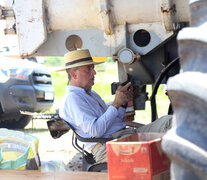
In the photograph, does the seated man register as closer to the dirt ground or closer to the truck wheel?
the dirt ground

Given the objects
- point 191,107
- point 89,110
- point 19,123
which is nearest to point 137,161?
point 191,107

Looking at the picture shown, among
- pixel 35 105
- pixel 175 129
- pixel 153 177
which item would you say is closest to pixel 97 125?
pixel 153 177

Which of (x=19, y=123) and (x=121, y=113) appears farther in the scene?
(x=19, y=123)

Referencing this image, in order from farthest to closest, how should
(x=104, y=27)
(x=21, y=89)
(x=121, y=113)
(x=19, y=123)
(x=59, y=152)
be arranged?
(x=19, y=123) → (x=21, y=89) → (x=59, y=152) → (x=121, y=113) → (x=104, y=27)

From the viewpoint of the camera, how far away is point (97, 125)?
11.4 ft

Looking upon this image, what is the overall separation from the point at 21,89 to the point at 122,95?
14.8ft

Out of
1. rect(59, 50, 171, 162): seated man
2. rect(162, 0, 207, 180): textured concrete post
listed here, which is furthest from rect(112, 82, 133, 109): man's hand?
rect(162, 0, 207, 180): textured concrete post

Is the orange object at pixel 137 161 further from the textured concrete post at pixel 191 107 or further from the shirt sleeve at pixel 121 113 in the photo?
→ the shirt sleeve at pixel 121 113

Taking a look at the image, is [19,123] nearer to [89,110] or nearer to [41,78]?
[41,78]

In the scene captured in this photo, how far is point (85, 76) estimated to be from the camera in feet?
12.6

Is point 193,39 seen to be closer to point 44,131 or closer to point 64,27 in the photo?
point 64,27

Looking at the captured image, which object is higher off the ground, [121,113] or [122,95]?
[122,95]

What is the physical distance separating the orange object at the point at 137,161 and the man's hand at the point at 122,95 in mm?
1703

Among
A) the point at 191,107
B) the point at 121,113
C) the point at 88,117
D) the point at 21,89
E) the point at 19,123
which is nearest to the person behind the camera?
the point at 191,107
